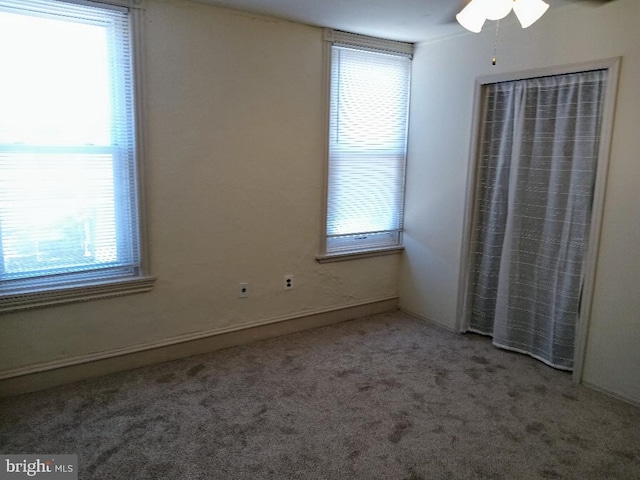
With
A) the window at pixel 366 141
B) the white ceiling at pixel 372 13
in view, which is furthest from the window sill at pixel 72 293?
the white ceiling at pixel 372 13

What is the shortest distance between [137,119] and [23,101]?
592 millimetres

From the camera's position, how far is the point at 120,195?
9.96 feet

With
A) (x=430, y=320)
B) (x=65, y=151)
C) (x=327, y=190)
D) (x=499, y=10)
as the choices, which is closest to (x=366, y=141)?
(x=327, y=190)

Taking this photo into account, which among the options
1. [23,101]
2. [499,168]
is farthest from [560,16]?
[23,101]

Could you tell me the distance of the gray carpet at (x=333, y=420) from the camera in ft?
7.45

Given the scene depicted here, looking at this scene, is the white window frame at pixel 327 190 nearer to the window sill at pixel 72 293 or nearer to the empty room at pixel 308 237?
the empty room at pixel 308 237

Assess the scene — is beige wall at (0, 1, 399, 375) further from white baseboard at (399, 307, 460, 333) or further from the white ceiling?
white baseboard at (399, 307, 460, 333)

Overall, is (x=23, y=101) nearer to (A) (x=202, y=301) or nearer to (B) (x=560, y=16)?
(A) (x=202, y=301)

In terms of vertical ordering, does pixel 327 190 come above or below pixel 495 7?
below

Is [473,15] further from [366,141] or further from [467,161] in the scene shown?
[366,141]

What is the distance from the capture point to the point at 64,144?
280 centimetres

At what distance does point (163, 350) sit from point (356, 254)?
5.59 feet

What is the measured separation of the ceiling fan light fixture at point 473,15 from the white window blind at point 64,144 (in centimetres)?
190

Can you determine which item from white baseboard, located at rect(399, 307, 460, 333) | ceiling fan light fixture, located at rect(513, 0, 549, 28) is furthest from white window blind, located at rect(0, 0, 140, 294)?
white baseboard, located at rect(399, 307, 460, 333)
